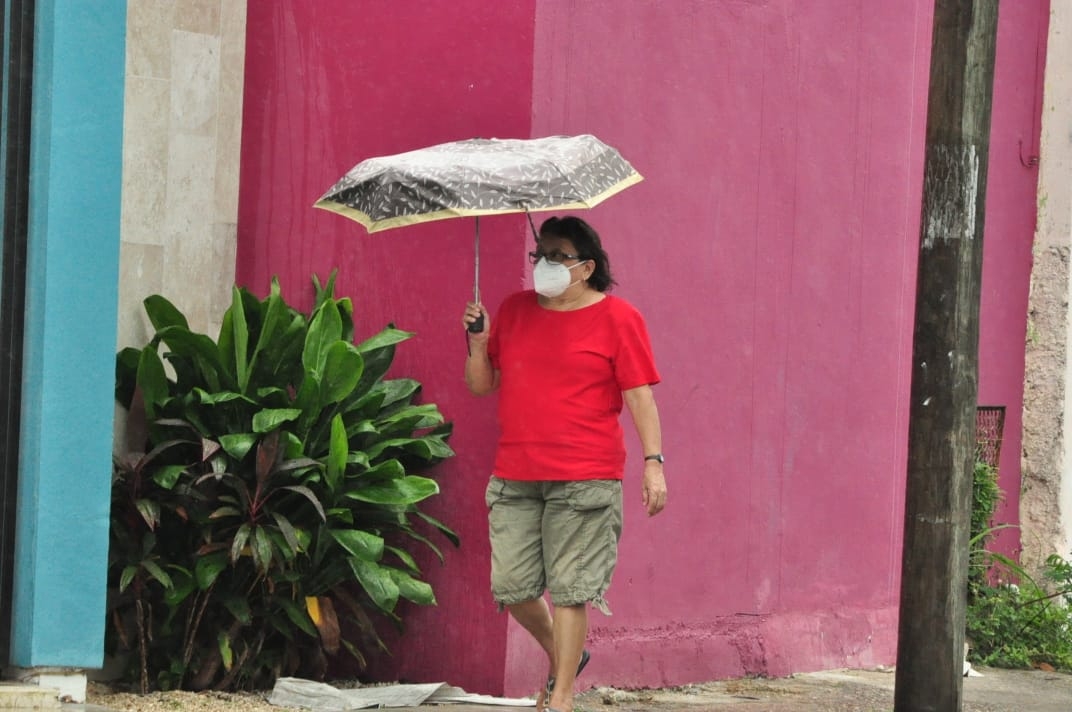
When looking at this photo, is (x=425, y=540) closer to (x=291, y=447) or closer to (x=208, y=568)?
(x=291, y=447)

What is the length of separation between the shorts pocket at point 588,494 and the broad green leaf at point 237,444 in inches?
52.8

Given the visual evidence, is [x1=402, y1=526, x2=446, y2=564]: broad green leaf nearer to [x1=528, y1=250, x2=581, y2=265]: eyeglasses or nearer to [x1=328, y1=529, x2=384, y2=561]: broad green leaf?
[x1=328, y1=529, x2=384, y2=561]: broad green leaf

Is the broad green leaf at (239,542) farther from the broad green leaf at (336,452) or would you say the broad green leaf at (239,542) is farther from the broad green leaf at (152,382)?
the broad green leaf at (152,382)

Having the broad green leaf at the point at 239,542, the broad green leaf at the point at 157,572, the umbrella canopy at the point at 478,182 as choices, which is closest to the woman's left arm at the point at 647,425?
the umbrella canopy at the point at 478,182

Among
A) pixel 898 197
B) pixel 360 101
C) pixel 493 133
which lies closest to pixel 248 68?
pixel 360 101

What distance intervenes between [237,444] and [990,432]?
5661mm

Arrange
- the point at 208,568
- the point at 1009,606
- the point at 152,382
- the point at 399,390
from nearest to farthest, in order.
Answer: the point at 208,568
the point at 152,382
the point at 399,390
the point at 1009,606

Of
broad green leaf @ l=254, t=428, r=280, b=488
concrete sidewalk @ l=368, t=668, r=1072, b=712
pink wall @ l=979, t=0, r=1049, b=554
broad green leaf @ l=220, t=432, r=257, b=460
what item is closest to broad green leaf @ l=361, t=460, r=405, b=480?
broad green leaf @ l=254, t=428, r=280, b=488

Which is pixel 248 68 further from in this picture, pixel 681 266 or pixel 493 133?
pixel 681 266

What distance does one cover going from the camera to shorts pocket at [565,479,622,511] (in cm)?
651

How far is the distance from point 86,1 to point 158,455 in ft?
6.00

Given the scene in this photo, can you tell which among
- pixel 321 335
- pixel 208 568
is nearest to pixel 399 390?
pixel 321 335

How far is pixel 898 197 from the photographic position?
9.56m

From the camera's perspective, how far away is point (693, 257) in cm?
830
